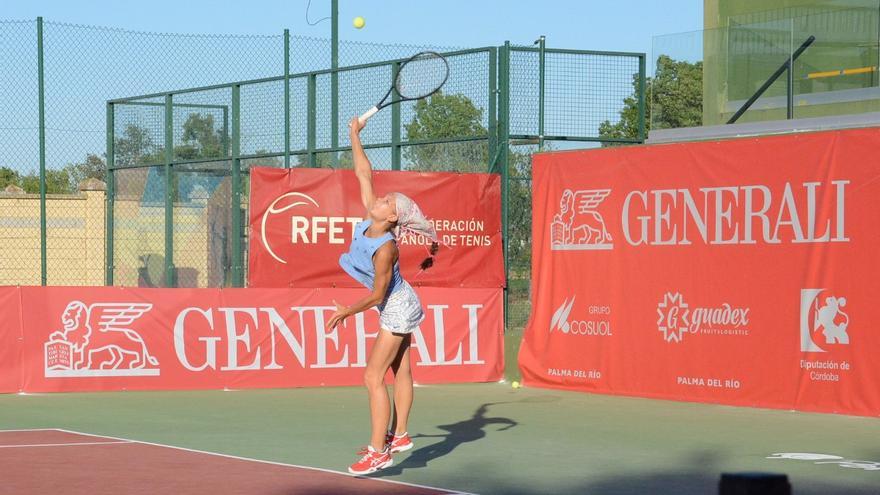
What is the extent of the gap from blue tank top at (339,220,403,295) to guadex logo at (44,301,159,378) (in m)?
6.58

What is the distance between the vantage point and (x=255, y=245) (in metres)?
16.2

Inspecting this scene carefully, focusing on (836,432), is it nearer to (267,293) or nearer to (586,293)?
(586,293)

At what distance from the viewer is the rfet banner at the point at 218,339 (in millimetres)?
14898

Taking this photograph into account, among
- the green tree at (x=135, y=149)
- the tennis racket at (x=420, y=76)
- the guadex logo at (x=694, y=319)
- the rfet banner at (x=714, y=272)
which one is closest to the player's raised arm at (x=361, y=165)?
the tennis racket at (x=420, y=76)

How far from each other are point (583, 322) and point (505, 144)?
2.61m

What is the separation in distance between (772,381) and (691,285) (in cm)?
141

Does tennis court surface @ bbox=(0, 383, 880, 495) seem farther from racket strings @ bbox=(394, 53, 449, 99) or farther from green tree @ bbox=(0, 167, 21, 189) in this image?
green tree @ bbox=(0, 167, 21, 189)

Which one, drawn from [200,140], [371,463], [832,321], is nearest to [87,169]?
[200,140]

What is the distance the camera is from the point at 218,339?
51.2ft

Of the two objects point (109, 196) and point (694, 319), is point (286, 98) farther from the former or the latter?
point (694, 319)

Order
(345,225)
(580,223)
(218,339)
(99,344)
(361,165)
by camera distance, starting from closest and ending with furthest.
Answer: (361,165) → (99,344) → (218,339) → (580,223) → (345,225)

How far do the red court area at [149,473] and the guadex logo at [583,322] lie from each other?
256 inches

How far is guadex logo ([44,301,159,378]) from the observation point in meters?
14.9

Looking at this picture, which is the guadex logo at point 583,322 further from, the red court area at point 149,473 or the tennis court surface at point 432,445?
the red court area at point 149,473
